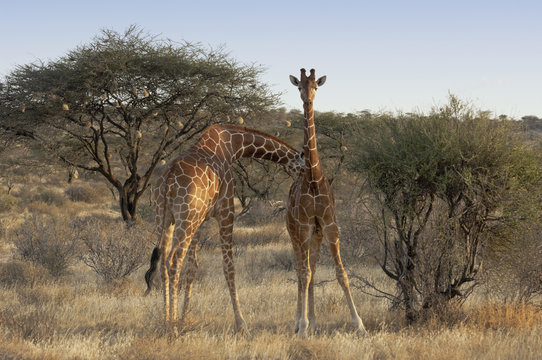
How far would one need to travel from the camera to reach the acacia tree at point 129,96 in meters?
13.4

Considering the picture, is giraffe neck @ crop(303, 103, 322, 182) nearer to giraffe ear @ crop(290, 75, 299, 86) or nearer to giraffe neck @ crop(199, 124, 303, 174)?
giraffe ear @ crop(290, 75, 299, 86)

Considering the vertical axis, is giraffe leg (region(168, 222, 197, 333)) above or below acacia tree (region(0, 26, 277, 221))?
below

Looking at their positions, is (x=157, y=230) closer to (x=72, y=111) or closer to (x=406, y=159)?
(x=406, y=159)

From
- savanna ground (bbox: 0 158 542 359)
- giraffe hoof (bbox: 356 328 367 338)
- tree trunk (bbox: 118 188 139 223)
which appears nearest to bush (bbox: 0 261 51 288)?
savanna ground (bbox: 0 158 542 359)

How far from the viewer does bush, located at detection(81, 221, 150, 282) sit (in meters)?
10.5

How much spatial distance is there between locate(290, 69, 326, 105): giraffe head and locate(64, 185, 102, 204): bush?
2594 centimetres

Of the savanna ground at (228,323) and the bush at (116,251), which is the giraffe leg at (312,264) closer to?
the savanna ground at (228,323)

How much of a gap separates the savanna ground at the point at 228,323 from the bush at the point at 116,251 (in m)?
0.26

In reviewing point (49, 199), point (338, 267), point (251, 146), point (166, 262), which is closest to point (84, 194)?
Result: point (49, 199)

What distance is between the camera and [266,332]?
23.1ft

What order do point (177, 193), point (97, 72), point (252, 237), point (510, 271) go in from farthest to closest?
point (252, 237), point (97, 72), point (510, 271), point (177, 193)

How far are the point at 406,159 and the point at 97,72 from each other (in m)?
8.92

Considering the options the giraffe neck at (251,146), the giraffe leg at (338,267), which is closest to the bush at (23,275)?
the giraffe neck at (251,146)

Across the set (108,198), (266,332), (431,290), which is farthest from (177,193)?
(108,198)
